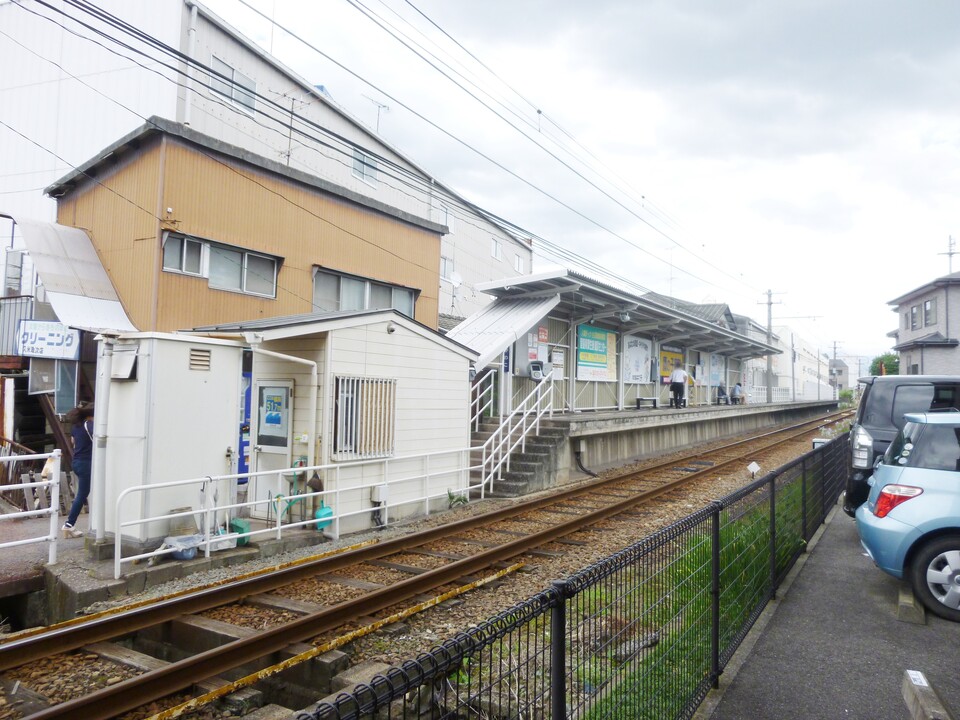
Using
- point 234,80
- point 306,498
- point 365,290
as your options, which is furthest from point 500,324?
point 234,80

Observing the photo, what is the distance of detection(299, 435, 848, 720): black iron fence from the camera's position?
2176mm

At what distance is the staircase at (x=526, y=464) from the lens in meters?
12.8

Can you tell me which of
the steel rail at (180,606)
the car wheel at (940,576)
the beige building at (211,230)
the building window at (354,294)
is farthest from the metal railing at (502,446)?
the car wheel at (940,576)

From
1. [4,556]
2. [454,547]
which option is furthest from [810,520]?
[4,556]

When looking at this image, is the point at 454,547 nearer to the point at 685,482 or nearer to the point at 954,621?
the point at 954,621

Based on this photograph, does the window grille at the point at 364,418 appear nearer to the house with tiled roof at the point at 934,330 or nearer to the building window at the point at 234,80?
the building window at the point at 234,80

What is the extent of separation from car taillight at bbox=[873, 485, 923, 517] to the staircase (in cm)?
739

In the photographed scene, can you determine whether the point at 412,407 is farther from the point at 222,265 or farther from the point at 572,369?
the point at 572,369

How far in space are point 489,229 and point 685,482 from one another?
2350 centimetres

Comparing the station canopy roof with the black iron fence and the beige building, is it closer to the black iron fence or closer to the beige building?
the beige building

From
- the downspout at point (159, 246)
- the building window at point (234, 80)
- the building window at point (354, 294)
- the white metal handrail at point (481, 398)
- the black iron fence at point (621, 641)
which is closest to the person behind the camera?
the black iron fence at point (621, 641)

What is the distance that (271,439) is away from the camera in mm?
10016

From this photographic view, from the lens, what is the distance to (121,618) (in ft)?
17.7

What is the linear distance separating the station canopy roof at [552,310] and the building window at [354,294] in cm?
218
